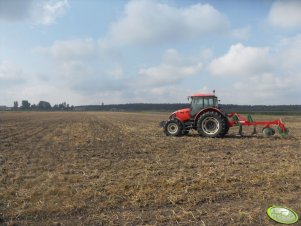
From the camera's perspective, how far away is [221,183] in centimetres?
816

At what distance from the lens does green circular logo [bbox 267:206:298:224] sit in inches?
232

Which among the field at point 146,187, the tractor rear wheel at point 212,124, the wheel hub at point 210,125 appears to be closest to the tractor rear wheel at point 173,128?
the tractor rear wheel at point 212,124

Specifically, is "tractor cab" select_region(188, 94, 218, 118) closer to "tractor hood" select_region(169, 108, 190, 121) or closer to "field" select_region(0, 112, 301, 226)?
"tractor hood" select_region(169, 108, 190, 121)

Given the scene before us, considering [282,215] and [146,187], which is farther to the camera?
[146,187]

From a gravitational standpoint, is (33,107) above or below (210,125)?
above

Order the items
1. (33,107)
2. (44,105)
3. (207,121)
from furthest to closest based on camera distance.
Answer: (44,105) → (33,107) → (207,121)

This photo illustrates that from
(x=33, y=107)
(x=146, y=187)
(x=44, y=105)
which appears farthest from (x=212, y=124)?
(x=44, y=105)

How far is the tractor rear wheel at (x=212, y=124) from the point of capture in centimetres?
1786

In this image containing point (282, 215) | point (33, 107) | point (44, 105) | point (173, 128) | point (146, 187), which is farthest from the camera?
point (44, 105)

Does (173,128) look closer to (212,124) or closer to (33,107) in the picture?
(212,124)

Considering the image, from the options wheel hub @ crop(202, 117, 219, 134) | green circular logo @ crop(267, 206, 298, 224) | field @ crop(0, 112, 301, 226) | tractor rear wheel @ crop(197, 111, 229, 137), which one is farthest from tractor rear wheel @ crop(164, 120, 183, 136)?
green circular logo @ crop(267, 206, 298, 224)

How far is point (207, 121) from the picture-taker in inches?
714

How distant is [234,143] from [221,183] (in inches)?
315

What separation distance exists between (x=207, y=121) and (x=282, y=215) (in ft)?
39.7
